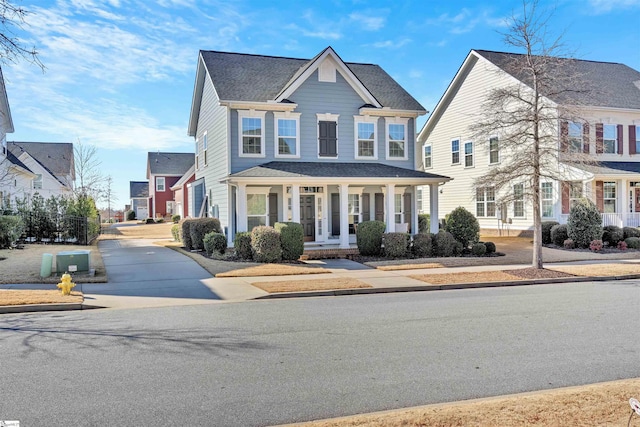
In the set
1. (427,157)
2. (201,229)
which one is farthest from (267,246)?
(427,157)

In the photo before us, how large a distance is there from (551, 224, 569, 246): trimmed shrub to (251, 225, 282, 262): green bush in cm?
1458

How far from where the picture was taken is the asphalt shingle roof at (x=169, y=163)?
59719 millimetres

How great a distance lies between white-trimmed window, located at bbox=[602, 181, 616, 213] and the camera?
2738cm

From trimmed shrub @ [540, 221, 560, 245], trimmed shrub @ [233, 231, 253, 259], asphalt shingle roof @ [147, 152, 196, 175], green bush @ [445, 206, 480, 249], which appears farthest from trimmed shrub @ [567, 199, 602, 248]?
asphalt shingle roof @ [147, 152, 196, 175]

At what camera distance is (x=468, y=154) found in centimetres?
3216

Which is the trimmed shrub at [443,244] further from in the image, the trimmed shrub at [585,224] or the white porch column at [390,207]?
the trimmed shrub at [585,224]

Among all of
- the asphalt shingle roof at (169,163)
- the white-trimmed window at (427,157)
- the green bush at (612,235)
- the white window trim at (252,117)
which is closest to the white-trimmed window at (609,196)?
the green bush at (612,235)

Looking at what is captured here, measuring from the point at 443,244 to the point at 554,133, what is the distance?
368 inches

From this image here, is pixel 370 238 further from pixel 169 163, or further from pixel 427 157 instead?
pixel 169 163

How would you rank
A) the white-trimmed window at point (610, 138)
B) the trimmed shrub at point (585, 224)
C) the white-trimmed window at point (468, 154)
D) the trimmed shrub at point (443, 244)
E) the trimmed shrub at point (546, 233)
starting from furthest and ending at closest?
the white-trimmed window at point (468, 154) → the white-trimmed window at point (610, 138) → the trimmed shrub at point (546, 233) → the trimmed shrub at point (585, 224) → the trimmed shrub at point (443, 244)

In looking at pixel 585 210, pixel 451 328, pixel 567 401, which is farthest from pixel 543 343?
pixel 585 210

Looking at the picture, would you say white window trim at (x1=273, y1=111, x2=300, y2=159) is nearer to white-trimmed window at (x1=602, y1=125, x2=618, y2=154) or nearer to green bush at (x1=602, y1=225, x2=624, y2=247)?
green bush at (x1=602, y1=225, x2=624, y2=247)

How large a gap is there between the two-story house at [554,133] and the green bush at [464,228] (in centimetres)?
330

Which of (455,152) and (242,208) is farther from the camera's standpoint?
(455,152)
